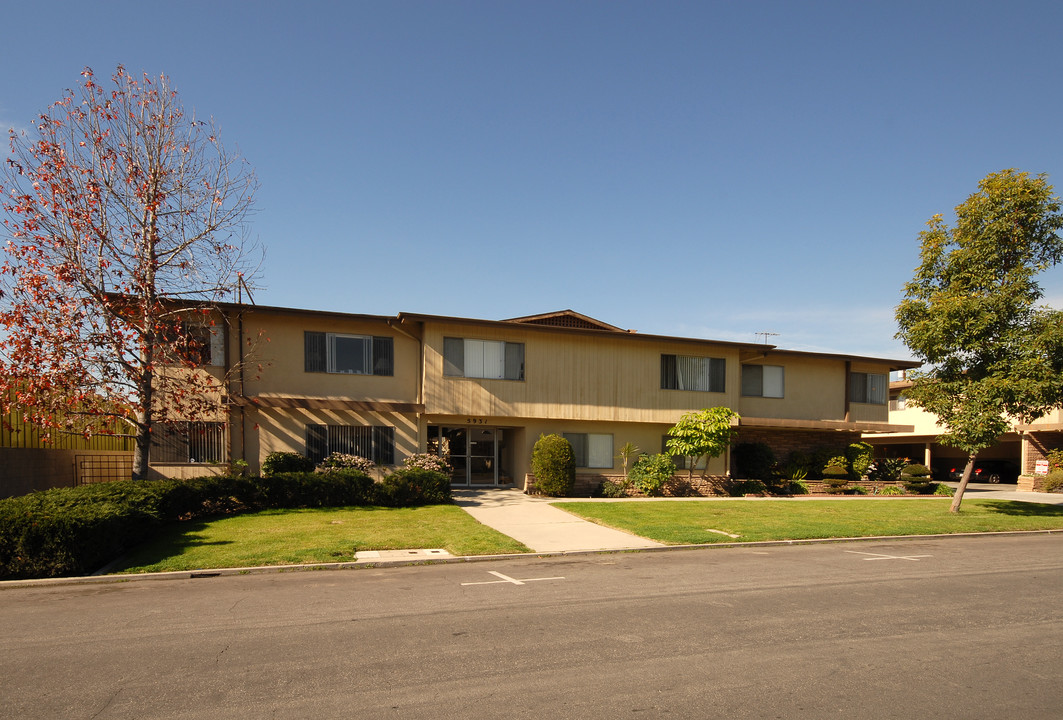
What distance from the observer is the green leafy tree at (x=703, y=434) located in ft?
75.4

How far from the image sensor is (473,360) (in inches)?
882

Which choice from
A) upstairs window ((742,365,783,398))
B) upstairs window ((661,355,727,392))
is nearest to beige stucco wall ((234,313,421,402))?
upstairs window ((661,355,727,392))

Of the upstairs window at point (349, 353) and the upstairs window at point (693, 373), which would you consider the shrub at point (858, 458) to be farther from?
the upstairs window at point (349, 353)

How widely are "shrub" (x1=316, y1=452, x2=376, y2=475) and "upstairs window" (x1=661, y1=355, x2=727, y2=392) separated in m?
10.5

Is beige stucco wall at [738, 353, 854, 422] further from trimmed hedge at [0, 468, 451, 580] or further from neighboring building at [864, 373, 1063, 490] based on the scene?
trimmed hedge at [0, 468, 451, 580]

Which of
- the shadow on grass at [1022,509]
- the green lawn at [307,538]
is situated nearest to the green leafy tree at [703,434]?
the shadow on grass at [1022,509]

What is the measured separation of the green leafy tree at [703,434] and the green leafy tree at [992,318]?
6.03 meters

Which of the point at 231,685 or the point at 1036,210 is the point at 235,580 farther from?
the point at 1036,210

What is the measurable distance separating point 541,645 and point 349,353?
16.5m

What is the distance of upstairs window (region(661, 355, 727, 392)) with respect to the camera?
81.4 ft

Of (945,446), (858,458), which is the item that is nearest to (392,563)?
(858,458)

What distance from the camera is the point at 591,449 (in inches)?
949

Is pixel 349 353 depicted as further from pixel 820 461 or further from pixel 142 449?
pixel 820 461

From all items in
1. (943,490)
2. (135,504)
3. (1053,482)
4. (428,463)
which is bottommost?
(943,490)
